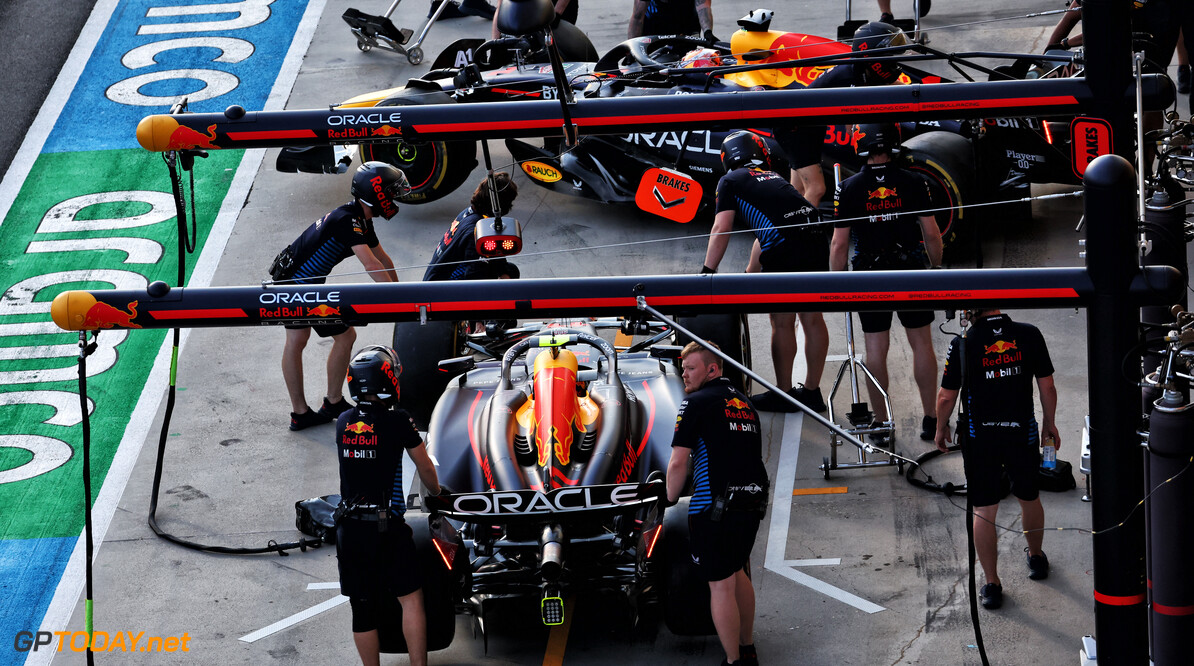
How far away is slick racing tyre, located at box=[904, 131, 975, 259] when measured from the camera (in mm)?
10133

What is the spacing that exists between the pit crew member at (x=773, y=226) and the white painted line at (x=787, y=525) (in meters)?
0.26

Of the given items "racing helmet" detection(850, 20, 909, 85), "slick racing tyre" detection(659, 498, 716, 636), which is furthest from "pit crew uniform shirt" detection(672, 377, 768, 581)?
"racing helmet" detection(850, 20, 909, 85)

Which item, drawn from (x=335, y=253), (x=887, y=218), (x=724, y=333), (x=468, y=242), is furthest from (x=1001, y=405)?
(x=335, y=253)

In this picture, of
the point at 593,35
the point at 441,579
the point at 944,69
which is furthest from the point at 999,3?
the point at 441,579

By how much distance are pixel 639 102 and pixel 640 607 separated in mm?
2732

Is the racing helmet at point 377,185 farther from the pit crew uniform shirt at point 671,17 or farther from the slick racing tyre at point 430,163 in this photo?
the pit crew uniform shirt at point 671,17

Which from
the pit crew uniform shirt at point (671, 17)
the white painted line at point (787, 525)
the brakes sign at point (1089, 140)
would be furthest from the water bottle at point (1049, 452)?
the pit crew uniform shirt at point (671, 17)

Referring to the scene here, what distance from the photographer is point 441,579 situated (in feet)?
21.6

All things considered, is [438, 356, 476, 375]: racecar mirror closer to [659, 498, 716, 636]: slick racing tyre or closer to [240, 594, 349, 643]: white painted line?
[240, 594, 349, 643]: white painted line

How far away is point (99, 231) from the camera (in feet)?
39.7

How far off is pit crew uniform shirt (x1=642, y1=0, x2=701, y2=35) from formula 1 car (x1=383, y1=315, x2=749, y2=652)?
6478mm

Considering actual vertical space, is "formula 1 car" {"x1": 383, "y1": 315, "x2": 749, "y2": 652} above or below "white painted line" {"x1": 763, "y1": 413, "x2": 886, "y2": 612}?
above

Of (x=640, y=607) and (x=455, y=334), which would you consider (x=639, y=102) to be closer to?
(x=640, y=607)

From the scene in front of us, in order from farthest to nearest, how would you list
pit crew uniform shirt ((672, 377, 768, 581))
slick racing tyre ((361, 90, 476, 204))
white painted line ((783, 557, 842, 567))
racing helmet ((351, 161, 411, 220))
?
1. slick racing tyre ((361, 90, 476, 204))
2. racing helmet ((351, 161, 411, 220))
3. white painted line ((783, 557, 842, 567))
4. pit crew uniform shirt ((672, 377, 768, 581))
